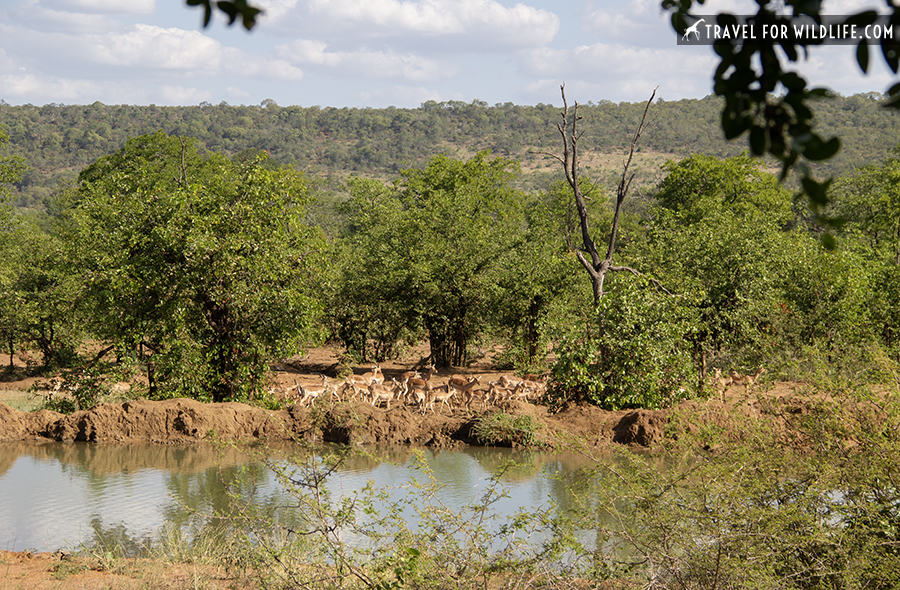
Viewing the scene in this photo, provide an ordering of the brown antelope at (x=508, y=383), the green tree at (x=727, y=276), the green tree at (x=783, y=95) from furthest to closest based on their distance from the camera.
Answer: the green tree at (x=727, y=276), the brown antelope at (x=508, y=383), the green tree at (x=783, y=95)

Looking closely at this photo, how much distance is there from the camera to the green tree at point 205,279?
53.9 feet

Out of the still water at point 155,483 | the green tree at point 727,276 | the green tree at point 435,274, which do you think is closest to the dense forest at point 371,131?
the green tree at point 435,274

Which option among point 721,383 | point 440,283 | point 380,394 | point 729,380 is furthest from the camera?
point 440,283

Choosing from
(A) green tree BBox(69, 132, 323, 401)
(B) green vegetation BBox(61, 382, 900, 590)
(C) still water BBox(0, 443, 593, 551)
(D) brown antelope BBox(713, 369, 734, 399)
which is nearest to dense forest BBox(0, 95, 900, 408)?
(A) green tree BBox(69, 132, 323, 401)

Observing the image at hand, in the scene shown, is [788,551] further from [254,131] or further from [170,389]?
[254,131]

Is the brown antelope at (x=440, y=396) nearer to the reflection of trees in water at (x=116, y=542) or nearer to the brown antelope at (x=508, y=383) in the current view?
the brown antelope at (x=508, y=383)

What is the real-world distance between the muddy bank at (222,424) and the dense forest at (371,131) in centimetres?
10063

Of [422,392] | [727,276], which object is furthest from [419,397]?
[727,276]

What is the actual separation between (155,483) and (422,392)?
22.8 ft

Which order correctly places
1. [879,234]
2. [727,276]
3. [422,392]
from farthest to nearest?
[879,234], [727,276], [422,392]

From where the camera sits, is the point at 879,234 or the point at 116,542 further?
the point at 879,234

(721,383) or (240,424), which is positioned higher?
(721,383)

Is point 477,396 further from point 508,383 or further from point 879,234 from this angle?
point 879,234

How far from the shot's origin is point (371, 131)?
165 metres
